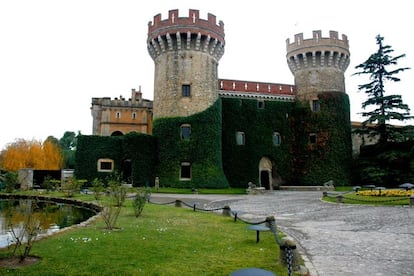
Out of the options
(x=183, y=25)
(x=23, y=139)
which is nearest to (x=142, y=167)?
(x=183, y=25)

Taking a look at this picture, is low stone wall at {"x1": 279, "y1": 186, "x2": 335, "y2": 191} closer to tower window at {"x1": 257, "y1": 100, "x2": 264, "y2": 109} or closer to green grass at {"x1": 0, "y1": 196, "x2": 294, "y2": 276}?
tower window at {"x1": 257, "y1": 100, "x2": 264, "y2": 109}

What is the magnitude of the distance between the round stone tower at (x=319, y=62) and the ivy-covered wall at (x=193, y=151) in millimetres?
11118

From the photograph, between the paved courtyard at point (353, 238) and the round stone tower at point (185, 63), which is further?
the round stone tower at point (185, 63)

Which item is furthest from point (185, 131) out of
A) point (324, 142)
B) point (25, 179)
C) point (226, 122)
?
point (25, 179)

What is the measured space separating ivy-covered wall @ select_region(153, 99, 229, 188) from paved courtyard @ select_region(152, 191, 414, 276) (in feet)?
43.1

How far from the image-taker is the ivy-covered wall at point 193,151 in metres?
27.4

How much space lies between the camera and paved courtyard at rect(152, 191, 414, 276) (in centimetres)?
602

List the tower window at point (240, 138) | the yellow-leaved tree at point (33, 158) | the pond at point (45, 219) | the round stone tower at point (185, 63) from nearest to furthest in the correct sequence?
the pond at point (45, 219)
the round stone tower at point (185, 63)
the tower window at point (240, 138)
the yellow-leaved tree at point (33, 158)

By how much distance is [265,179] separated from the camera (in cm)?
3291

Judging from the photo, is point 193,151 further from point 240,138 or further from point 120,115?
point 120,115

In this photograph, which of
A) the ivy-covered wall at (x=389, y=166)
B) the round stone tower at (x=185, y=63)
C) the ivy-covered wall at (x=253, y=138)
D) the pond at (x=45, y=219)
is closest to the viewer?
the pond at (x=45, y=219)

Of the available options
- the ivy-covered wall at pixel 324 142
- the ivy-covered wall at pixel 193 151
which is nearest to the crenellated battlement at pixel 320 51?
the ivy-covered wall at pixel 324 142

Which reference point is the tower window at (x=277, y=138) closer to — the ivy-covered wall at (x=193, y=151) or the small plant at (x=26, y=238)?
the ivy-covered wall at (x=193, y=151)

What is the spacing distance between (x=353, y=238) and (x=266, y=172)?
968 inches
